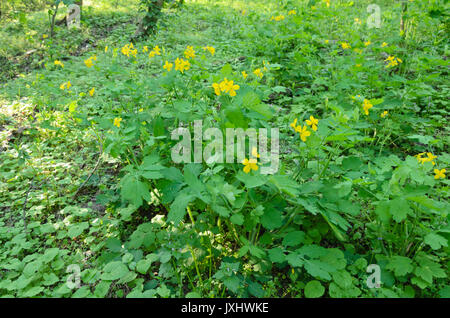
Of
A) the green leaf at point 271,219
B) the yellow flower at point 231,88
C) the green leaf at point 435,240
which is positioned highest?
the yellow flower at point 231,88

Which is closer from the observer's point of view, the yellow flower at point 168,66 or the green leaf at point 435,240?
the green leaf at point 435,240

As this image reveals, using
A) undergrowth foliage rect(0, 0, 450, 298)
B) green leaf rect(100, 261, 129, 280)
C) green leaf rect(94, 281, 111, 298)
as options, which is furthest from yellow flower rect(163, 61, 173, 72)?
green leaf rect(94, 281, 111, 298)

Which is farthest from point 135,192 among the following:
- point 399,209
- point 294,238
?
point 399,209

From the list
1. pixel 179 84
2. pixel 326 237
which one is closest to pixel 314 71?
pixel 179 84

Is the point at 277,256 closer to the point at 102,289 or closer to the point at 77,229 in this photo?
the point at 102,289

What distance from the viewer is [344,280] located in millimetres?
Answer: 1628

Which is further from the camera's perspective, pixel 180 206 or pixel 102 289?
pixel 102 289

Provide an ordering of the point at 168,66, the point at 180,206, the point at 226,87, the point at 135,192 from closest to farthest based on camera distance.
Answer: the point at 180,206 < the point at 135,192 < the point at 226,87 < the point at 168,66

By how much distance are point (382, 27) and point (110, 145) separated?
16.7ft

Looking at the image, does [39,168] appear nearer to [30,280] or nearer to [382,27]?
[30,280]

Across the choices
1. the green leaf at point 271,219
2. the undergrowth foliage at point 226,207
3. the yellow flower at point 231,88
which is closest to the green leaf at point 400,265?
the undergrowth foliage at point 226,207

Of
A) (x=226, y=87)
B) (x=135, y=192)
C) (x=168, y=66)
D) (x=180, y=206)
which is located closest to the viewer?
(x=180, y=206)

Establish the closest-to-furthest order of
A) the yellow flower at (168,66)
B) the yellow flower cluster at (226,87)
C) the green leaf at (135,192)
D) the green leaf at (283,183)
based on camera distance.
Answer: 1. the green leaf at (283,183)
2. the green leaf at (135,192)
3. the yellow flower cluster at (226,87)
4. the yellow flower at (168,66)

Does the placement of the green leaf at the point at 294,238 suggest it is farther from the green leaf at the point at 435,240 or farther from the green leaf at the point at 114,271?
the green leaf at the point at 114,271
